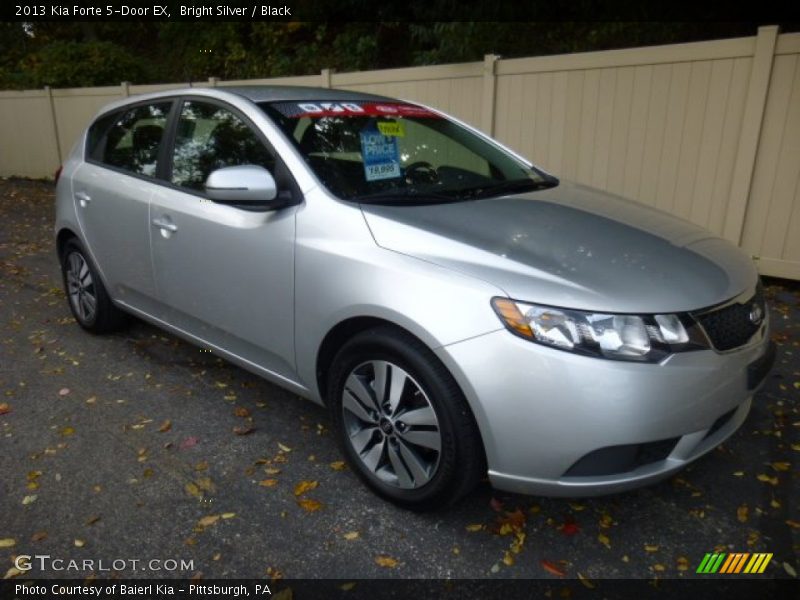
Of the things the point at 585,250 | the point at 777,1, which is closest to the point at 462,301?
the point at 585,250

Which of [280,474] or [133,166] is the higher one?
[133,166]

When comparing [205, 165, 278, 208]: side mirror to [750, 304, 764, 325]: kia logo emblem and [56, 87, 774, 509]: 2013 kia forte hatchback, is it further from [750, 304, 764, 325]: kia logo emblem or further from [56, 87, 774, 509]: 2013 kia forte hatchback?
[750, 304, 764, 325]: kia logo emblem

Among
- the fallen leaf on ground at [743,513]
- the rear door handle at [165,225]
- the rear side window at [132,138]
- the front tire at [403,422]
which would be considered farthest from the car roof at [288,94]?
the fallen leaf on ground at [743,513]

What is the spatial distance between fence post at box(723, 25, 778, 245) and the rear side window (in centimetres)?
457

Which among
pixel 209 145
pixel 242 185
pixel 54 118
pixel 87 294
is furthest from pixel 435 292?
pixel 54 118

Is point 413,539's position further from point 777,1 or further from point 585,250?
point 777,1

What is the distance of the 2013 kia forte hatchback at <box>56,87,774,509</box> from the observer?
207 centimetres

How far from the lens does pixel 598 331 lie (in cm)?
205

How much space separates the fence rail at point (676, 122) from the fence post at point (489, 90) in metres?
0.01

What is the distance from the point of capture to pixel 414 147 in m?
3.26

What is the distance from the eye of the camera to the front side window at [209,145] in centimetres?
306

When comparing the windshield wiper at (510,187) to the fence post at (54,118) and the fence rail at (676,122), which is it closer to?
the fence rail at (676,122)

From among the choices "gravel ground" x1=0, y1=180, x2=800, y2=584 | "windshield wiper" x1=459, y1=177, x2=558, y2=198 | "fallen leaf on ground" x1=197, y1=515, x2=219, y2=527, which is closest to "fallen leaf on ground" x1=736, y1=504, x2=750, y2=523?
"gravel ground" x1=0, y1=180, x2=800, y2=584

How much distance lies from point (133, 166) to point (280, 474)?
2.15m
